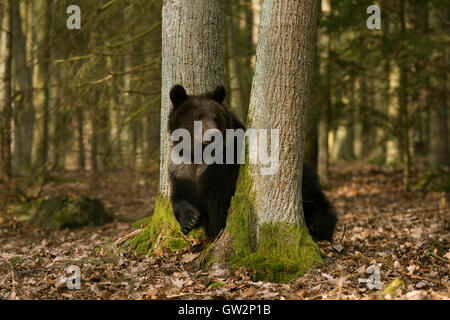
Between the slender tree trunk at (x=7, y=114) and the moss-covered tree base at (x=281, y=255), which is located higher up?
the slender tree trunk at (x=7, y=114)

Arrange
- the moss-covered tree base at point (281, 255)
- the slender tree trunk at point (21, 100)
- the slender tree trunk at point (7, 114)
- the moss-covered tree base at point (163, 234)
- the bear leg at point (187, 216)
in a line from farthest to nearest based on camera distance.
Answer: the slender tree trunk at point (21, 100) → the slender tree trunk at point (7, 114) → the moss-covered tree base at point (163, 234) → the bear leg at point (187, 216) → the moss-covered tree base at point (281, 255)

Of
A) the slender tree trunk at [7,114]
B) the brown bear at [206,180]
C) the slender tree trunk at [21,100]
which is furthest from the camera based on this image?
the slender tree trunk at [21,100]

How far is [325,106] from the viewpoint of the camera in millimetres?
13648

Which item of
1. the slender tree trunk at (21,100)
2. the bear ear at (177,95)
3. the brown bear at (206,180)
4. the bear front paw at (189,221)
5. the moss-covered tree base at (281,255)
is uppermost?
the slender tree trunk at (21,100)

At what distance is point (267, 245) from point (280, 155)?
0.97m

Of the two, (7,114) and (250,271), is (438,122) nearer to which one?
(250,271)

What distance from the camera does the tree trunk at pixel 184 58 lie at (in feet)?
19.5

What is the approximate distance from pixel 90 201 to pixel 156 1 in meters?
4.85

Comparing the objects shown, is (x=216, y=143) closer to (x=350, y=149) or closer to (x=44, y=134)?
(x=44, y=134)

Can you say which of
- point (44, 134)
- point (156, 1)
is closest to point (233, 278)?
point (156, 1)

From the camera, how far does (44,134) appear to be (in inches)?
523

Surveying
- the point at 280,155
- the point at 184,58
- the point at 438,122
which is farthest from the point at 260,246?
the point at 438,122

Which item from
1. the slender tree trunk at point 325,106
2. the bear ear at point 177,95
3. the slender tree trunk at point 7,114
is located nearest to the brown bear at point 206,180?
the bear ear at point 177,95

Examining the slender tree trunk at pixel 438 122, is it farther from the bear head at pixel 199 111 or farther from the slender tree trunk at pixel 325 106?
the bear head at pixel 199 111
